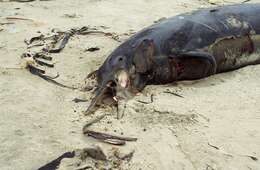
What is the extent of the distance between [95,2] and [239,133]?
3609mm

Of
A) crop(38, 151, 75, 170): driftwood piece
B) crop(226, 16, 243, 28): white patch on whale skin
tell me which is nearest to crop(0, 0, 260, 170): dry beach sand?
crop(38, 151, 75, 170): driftwood piece

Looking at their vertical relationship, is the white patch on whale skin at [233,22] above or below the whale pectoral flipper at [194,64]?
above

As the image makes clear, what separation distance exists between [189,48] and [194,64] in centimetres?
15

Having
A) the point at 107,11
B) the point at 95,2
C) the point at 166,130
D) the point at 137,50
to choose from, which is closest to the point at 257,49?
the point at 137,50

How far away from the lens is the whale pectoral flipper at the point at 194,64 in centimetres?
410

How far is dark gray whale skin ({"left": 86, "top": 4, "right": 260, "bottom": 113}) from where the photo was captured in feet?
13.2

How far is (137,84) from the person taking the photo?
400 cm

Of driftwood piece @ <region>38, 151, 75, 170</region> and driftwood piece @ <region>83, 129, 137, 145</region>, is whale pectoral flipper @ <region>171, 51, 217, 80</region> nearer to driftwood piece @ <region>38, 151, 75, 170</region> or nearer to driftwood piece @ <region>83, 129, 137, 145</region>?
driftwood piece @ <region>83, 129, 137, 145</region>

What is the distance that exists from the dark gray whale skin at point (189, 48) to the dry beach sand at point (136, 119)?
10 cm

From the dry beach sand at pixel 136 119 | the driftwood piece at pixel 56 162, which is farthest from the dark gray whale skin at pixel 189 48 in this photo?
the driftwood piece at pixel 56 162

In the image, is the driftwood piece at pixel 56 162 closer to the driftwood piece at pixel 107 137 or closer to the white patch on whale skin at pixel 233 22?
the driftwood piece at pixel 107 137

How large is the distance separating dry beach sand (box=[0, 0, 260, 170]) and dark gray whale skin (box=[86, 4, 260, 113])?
0.33 ft

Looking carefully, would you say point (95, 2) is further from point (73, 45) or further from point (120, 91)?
point (120, 91)

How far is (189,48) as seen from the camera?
13.6ft
